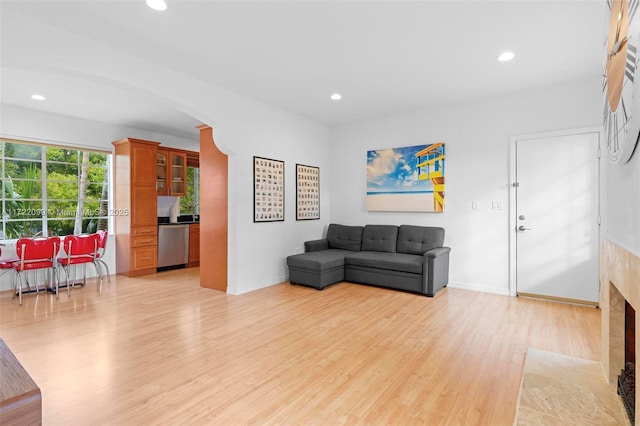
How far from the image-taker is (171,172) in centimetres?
657

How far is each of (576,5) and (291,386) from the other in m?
3.50

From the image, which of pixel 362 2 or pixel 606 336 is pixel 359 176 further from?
pixel 606 336

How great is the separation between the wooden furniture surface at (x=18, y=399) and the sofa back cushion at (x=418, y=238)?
4.61 m

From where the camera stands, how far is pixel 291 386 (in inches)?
86.3

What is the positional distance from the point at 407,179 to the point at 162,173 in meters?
4.68

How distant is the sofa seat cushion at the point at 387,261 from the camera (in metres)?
4.36

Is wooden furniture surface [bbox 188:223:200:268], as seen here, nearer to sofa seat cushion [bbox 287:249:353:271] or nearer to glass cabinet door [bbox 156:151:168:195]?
glass cabinet door [bbox 156:151:168:195]

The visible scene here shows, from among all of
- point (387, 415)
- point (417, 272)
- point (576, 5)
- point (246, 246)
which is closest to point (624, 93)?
point (576, 5)

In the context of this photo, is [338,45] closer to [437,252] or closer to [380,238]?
[437,252]

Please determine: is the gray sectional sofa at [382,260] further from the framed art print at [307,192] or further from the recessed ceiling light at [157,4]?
the recessed ceiling light at [157,4]

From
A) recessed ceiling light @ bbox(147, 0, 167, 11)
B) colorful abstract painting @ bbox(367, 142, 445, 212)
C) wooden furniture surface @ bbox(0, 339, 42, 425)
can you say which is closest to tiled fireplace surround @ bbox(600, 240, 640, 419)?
wooden furniture surface @ bbox(0, 339, 42, 425)

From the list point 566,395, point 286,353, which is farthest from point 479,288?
point 286,353

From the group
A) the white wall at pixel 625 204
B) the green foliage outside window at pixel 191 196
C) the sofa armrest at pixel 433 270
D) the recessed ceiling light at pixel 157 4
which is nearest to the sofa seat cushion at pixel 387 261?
the sofa armrest at pixel 433 270

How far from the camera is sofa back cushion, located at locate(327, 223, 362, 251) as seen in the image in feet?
17.9
